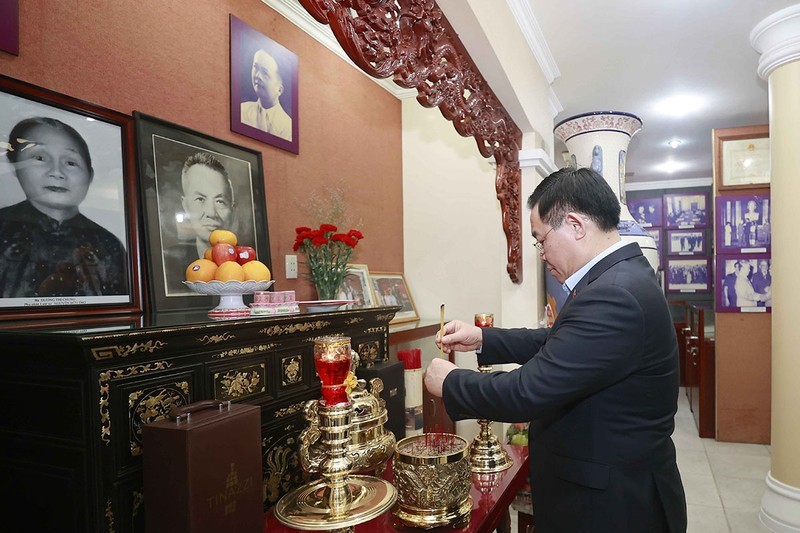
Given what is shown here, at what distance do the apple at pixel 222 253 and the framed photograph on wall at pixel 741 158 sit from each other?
4.62 meters

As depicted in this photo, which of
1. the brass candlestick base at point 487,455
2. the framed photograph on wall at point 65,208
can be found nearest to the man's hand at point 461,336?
the brass candlestick base at point 487,455

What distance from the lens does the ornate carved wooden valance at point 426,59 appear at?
1428 millimetres

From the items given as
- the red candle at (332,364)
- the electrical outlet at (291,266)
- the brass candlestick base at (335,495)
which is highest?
the electrical outlet at (291,266)

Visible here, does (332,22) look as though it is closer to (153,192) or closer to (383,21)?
(383,21)

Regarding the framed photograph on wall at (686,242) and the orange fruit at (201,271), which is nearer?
the orange fruit at (201,271)

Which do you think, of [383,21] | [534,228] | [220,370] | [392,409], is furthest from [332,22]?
[392,409]

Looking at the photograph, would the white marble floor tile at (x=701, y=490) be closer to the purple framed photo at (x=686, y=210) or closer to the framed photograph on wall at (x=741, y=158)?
the framed photograph on wall at (x=741, y=158)

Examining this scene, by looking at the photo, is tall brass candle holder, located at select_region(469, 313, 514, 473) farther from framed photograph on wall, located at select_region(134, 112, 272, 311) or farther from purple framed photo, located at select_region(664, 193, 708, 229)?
purple framed photo, located at select_region(664, 193, 708, 229)

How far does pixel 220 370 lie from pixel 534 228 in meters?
0.92

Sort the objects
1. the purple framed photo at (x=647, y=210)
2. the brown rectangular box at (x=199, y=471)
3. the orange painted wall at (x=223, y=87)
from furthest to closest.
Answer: the purple framed photo at (x=647, y=210), the orange painted wall at (x=223, y=87), the brown rectangular box at (x=199, y=471)

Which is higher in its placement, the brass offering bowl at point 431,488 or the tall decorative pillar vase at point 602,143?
the tall decorative pillar vase at point 602,143

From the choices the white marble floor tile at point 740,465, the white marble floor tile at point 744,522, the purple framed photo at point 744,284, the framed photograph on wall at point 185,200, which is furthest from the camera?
the purple framed photo at point 744,284

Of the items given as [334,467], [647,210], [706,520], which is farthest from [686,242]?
[334,467]

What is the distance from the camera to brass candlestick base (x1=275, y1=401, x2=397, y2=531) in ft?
3.36
